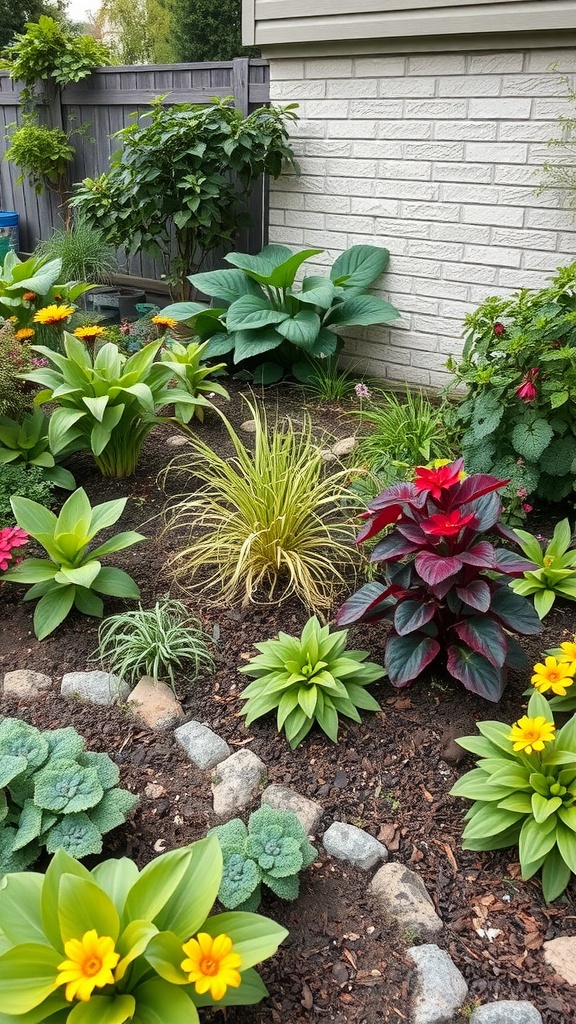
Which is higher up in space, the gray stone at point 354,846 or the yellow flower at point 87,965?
the yellow flower at point 87,965

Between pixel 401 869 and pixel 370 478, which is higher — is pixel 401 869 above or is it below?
below

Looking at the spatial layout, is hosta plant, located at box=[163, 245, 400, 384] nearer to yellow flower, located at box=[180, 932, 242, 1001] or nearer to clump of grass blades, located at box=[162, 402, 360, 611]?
clump of grass blades, located at box=[162, 402, 360, 611]

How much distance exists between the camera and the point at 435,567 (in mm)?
1951

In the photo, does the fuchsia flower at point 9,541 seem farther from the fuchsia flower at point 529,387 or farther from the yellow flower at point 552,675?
the fuchsia flower at point 529,387

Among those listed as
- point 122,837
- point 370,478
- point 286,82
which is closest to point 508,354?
point 370,478

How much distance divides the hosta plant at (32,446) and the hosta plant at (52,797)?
1459 millimetres

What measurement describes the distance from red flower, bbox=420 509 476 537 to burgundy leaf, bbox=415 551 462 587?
0.20 ft

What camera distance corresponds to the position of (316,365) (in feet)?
14.6

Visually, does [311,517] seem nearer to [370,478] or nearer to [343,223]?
[370,478]

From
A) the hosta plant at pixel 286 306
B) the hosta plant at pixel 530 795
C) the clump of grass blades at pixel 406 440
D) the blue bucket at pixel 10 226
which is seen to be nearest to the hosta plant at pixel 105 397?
the clump of grass blades at pixel 406 440

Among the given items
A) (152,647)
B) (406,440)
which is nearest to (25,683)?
(152,647)

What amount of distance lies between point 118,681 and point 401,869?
3.13 feet

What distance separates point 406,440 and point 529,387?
0.70 m

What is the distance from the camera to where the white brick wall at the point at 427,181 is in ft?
12.3
